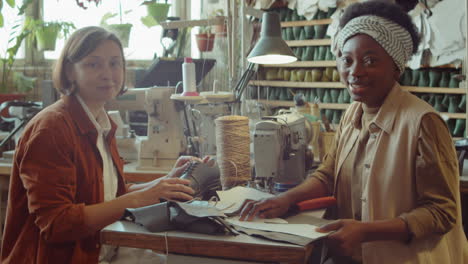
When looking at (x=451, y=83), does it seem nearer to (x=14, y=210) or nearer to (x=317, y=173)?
(x=317, y=173)

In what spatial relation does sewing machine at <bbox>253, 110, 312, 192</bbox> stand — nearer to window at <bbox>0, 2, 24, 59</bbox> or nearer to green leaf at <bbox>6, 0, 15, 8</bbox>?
green leaf at <bbox>6, 0, 15, 8</bbox>

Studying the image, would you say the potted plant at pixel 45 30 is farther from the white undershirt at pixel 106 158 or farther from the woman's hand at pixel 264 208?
the woman's hand at pixel 264 208

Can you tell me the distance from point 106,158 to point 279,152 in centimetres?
66

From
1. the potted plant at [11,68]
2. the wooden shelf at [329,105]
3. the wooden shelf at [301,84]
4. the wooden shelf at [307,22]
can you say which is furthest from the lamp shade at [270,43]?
the potted plant at [11,68]

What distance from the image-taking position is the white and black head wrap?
159cm

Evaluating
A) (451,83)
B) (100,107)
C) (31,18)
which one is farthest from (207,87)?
Result: (100,107)

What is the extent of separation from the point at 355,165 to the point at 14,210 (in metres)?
1.14

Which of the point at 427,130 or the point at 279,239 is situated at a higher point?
the point at 427,130

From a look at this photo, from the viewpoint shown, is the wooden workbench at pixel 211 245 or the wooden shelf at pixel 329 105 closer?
the wooden workbench at pixel 211 245

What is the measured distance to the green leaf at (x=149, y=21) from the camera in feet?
15.8

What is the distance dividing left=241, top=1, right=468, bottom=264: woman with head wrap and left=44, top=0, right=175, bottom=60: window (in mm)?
3455

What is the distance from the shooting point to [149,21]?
4828mm

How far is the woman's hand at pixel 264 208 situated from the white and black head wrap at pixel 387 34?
57 centimetres

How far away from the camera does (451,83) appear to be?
165 inches
